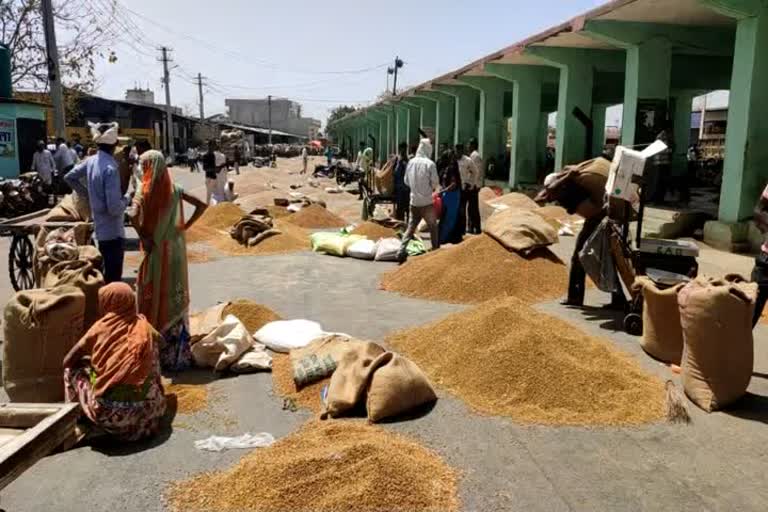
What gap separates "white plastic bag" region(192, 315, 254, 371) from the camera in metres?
5.19

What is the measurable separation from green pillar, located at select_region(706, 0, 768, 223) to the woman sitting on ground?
360 inches

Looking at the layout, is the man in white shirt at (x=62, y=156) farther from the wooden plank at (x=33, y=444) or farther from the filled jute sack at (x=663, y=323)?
the wooden plank at (x=33, y=444)

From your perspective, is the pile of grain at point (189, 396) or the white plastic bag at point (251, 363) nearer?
the pile of grain at point (189, 396)

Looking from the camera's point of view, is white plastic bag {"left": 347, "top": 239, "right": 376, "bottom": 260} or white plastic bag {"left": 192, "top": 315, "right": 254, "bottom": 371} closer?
white plastic bag {"left": 192, "top": 315, "right": 254, "bottom": 371}

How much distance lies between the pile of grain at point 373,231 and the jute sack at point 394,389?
7291 mm

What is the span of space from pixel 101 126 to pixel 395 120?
105ft

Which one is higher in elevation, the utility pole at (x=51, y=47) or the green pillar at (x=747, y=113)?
the utility pole at (x=51, y=47)

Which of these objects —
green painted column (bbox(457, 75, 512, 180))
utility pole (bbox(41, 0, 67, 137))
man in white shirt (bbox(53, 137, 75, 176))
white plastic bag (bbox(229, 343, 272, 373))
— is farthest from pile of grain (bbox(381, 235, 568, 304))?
green painted column (bbox(457, 75, 512, 180))

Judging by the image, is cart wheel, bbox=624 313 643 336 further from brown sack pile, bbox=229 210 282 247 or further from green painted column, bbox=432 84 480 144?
green painted column, bbox=432 84 480 144

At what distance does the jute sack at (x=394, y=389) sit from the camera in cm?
421

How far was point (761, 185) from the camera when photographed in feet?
33.6

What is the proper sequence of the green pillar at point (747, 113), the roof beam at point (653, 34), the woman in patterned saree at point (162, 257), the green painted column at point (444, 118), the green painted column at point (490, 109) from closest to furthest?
the woman in patterned saree at point (162, 257) → the green pillar at point (747, 113) → the roof beam at point (653, 34) → the green painted column at point (490, 109) → the green painted column at point (444, 118)

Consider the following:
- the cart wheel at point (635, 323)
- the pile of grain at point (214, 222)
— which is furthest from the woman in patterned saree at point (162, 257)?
the pile of grain at point (214, 222)

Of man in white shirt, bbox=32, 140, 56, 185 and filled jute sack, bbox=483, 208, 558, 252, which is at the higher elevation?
man in white shirt, bbox=32, 140, 56, 185
